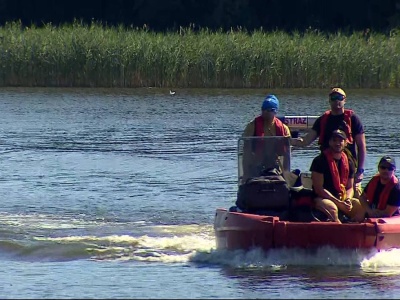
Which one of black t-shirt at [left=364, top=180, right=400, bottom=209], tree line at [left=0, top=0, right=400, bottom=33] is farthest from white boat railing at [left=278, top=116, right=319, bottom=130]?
tree line at [left=0, top=0, right=400, bottom=33]

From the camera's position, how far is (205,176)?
19.8m

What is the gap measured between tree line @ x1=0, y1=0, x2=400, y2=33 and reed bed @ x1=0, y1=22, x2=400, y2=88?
1681 cm

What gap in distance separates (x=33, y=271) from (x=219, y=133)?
44.0 ft

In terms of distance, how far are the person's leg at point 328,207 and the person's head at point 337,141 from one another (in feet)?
1.66

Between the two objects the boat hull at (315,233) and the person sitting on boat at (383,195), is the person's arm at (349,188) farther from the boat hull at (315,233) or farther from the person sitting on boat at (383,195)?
the boat hull at (315,233)

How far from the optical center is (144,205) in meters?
17.2

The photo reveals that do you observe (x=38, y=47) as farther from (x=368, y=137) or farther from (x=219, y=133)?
(x=368, y=137)

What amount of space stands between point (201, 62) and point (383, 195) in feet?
75.6

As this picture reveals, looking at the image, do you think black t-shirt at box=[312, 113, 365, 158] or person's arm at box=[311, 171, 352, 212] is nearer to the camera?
person's arm at box=[311, 171, 352, 212]

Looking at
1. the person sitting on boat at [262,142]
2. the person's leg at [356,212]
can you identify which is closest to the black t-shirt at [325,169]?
the person's leg at [356,212]

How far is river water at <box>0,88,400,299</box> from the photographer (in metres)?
11.9

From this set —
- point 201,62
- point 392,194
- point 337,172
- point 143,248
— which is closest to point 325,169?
point 337,172

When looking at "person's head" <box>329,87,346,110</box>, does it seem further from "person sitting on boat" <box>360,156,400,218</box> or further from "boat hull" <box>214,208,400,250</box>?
"boat hull" <box>214,208,400,250</box>

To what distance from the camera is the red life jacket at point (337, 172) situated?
41.1 ft
